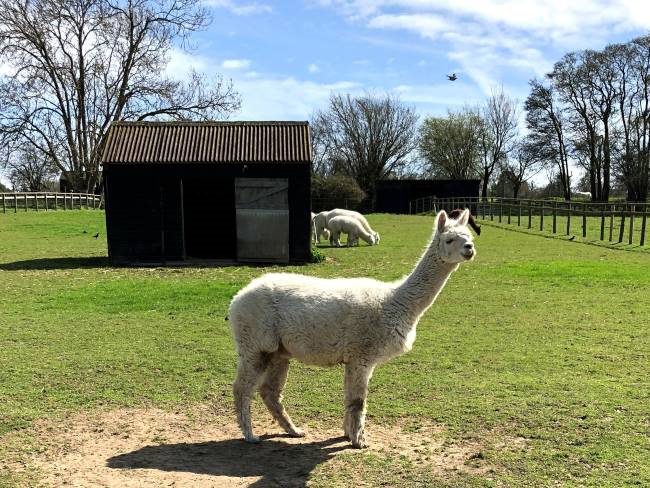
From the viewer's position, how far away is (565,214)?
37.6 metres

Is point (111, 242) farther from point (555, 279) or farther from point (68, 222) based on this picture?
point (68, 222)

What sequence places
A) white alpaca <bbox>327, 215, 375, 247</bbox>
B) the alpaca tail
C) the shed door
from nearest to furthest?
1. the shed door
2. white alpaca <bbox>327, 215, 375, 247</bbox>
3. the alpaca tail

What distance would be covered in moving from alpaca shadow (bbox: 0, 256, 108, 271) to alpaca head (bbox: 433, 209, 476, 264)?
1333 centimetres

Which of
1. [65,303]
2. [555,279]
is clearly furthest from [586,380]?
[65,303]

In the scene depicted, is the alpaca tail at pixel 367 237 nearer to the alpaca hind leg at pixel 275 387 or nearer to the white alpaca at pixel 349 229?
the white alpaca at pixel 349 229

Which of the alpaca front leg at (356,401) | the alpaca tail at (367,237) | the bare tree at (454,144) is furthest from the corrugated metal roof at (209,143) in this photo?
the bare tree at (454,144)

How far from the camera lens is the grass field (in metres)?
4.86

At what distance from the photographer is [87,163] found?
46.0 meters

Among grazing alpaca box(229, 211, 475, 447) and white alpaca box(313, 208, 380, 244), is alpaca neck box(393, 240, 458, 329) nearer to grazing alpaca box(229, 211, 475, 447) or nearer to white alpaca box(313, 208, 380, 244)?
grazing alpaca box(229, 211, 475, 447)

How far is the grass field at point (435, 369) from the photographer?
191 inches

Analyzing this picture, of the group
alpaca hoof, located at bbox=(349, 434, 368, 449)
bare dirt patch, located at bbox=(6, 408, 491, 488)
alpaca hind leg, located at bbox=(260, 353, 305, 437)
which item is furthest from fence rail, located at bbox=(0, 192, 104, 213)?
alpaca hoof, located at bbox=(349, 434, 368, 449)

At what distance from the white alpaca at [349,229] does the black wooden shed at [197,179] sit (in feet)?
16.9

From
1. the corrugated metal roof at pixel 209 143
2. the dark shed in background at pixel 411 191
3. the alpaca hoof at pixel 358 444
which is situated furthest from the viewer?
the dark shed in background at pixel 411 191

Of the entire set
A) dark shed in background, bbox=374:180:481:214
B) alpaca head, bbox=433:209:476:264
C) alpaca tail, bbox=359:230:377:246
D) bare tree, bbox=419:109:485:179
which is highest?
bare tree, bbox=419:109:485:179
